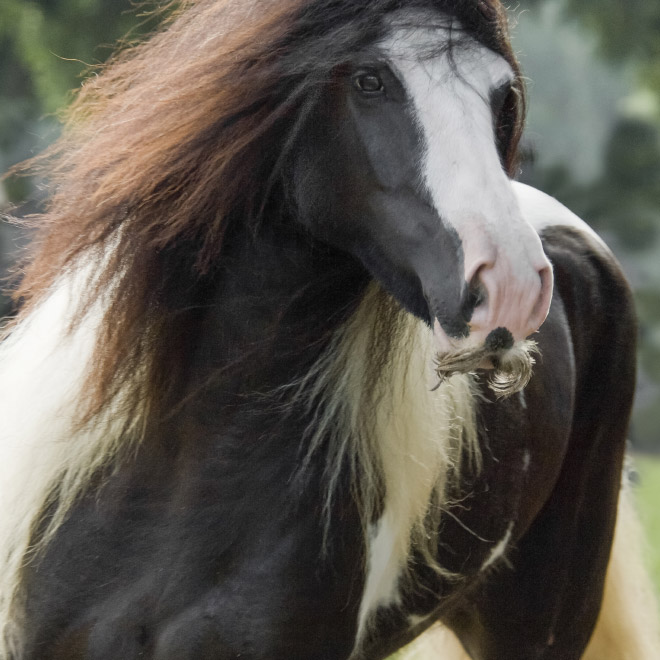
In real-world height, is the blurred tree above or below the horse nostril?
above

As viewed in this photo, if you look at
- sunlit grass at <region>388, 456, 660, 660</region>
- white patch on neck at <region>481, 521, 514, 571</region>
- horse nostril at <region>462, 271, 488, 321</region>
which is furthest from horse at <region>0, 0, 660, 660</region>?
sunlit grass at <region>388, 456, 660, 660</region>

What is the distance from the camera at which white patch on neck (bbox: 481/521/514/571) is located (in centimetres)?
260

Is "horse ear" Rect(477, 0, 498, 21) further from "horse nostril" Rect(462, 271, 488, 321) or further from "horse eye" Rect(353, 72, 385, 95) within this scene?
"horse nostril" Rect(462, 271, 488, 321)

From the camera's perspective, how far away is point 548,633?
118 inches

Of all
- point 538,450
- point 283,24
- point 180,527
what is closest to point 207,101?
point 283,24

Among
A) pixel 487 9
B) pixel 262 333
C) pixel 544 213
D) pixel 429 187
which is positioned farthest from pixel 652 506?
pixel 429 187

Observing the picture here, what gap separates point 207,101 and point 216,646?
3.26ft

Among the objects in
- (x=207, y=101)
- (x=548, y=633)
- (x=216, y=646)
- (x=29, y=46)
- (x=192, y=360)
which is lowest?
(x=548, y=633)

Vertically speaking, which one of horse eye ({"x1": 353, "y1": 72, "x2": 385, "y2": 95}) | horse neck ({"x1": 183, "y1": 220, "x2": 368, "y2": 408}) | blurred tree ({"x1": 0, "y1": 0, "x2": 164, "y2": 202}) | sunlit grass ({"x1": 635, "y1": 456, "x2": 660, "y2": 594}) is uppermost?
blurred tree ({"x1": 0, "y1": 0, "x2": 164, "y2": 202})

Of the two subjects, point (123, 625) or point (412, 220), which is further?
point (123, 625)

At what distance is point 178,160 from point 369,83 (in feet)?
1.19

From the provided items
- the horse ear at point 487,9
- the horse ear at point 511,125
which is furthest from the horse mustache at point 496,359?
the horse ear at point 487,9

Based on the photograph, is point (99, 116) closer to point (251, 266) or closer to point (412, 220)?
point (251, 266)

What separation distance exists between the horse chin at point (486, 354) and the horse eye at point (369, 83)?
0.40 m
